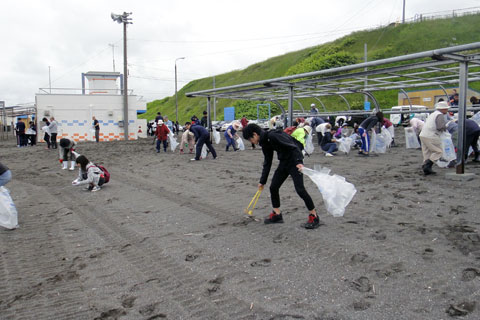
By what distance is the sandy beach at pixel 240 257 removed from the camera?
9.77 feet

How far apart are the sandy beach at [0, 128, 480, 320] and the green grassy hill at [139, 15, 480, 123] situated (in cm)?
3503

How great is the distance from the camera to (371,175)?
28.5 feet

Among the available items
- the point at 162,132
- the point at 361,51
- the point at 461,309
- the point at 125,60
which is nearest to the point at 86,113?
the point at 125,60

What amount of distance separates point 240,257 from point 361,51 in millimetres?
62345

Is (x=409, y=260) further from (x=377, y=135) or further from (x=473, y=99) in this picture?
(x=473, y=99)

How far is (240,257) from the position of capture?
3992 mm

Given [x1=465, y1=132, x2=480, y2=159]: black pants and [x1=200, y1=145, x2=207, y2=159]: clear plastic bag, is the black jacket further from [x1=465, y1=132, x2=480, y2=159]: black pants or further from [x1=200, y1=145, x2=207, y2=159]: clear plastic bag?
[x1=200, y1=145, x2=207, y2=159]: clear plastic bag

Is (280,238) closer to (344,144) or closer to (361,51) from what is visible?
(344,144)

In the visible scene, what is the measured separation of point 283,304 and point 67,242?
3132 mm

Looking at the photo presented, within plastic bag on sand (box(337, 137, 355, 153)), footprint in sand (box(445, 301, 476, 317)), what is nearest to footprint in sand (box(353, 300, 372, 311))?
footprint in sand (box(445, 301, 476, 317))

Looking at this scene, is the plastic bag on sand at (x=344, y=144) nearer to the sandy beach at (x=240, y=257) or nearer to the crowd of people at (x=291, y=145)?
the crowd of people at (x=291, y=145)

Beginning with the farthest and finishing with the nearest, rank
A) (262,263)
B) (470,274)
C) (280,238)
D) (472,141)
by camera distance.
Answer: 1. (472,141)
2. (280,238)
3. (262,263)
4. (470,274)

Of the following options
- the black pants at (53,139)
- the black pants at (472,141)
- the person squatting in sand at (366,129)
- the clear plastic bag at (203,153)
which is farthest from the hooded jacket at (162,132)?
the black pants at (472,141)

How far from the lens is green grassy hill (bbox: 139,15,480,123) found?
4578cm
